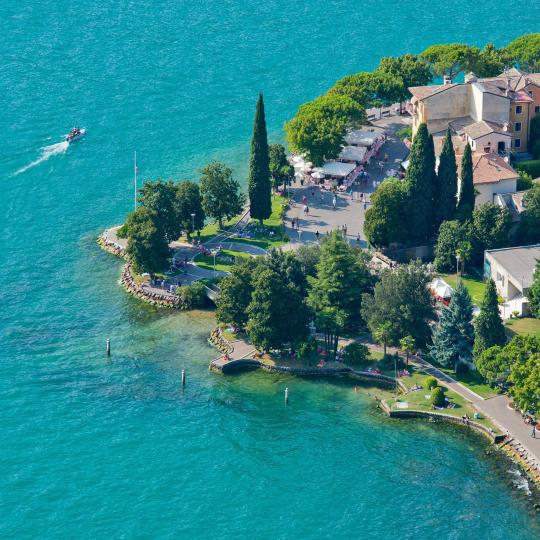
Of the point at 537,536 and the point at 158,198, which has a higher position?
the point at 158,198

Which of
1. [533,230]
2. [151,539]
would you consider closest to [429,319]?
[533,230]

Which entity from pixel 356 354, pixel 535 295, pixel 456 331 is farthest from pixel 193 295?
pixel 535 295

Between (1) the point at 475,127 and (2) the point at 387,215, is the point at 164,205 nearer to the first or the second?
(2) the point at 387,215

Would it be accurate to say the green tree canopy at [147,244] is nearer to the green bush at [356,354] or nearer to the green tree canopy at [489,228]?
the green bush at [356,354]

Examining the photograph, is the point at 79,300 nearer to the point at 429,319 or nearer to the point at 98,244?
the point at 98,244

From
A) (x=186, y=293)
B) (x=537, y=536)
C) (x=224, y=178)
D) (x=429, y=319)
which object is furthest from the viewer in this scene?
(x=224, y=178)

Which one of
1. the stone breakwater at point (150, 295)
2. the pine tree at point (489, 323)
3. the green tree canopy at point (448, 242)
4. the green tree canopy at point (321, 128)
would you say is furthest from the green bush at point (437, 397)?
the green tree canopy at point (321, 128)
